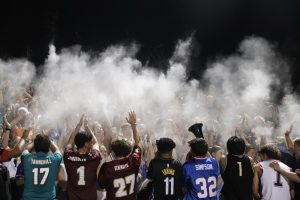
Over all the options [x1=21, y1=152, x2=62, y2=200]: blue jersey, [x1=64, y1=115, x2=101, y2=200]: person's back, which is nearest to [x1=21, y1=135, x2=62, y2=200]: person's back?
[x1=21, y1=152, x2=62, y2=200]: blue jersey

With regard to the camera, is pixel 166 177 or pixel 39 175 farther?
pixel 166 177

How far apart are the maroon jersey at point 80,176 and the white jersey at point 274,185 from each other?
2181 millimetres

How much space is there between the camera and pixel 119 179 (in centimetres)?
460

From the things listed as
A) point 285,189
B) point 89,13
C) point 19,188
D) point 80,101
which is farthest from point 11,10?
point 285,189

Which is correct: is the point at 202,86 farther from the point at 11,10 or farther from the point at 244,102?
the point at 11,10

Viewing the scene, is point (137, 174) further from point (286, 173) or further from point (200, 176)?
point (286, 173)

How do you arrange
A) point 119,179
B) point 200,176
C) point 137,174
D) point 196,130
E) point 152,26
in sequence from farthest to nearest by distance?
point 152,26, point 196,130, point 137,174, point 200,176, point 119,179

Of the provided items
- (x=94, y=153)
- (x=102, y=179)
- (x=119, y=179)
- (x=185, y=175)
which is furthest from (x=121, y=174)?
(x=185, y=175)

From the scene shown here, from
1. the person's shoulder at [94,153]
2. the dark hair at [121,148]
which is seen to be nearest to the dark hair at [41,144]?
the person's shoulder at [94,153]

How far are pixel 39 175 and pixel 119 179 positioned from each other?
0.95m

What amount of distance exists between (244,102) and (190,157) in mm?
8490

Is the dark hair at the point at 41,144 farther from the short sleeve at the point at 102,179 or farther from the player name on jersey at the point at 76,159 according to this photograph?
the short sleeve at the point at 102,179

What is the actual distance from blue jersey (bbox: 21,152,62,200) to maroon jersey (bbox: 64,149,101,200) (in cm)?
20

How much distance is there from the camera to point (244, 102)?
13.0m
